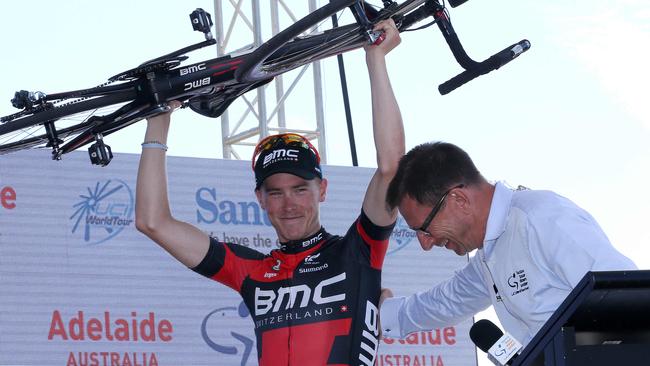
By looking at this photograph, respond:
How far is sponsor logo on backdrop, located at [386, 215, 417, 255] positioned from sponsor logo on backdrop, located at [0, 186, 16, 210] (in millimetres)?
2301

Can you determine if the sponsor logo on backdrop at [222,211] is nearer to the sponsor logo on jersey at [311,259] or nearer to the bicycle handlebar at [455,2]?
the sponsor logo on jersey at [311,259]

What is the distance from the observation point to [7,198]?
627 cm

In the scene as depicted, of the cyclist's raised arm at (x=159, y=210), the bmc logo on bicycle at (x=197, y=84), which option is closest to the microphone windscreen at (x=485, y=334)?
the cyclist's raised arm at (x=159, y=210)

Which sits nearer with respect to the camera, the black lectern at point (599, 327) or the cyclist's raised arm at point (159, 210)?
the black lectern at point (599, 327)

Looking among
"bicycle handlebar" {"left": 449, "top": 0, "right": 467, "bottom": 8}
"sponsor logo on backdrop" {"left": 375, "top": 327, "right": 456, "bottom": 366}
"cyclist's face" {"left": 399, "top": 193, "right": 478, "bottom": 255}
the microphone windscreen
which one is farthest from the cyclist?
"sponsor logo on backdrop" {"left": 375, "top": 327, "right": 456, "bottom": 366}

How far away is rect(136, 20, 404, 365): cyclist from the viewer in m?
3.82

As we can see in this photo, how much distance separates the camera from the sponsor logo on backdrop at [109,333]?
6168mm

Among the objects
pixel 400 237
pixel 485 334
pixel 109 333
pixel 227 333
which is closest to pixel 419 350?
pixel 400 237

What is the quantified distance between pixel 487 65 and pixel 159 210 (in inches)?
53.5

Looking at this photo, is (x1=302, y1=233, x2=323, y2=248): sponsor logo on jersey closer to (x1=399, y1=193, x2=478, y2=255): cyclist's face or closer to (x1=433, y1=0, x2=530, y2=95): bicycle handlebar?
(x1=433, y1=0, x2=530, y2=95): bicycle handlebar

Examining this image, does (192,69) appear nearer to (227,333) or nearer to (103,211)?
(103,211)

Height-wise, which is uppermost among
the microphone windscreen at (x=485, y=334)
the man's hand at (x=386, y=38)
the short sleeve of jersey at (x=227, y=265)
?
the man's hand at (x=386, y=38)

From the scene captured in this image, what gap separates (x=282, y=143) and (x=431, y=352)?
10.4 feet

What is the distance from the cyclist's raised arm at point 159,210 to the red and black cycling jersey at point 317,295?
0.29ft
